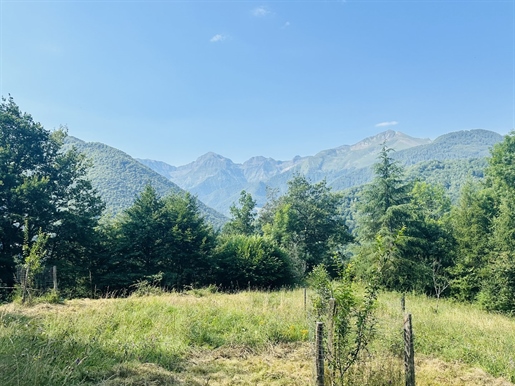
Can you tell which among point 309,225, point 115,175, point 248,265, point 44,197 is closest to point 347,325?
point 248,265

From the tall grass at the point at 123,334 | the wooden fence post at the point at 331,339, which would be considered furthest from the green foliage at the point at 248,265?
the wooden fence post at the point at 331,339

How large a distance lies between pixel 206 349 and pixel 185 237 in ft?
51.7

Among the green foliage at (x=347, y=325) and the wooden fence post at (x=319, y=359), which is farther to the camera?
the green foliage at (x=347, y=325)

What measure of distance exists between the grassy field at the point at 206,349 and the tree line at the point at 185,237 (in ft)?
32.0

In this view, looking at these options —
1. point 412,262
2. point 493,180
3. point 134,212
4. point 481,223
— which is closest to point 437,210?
point 493,180

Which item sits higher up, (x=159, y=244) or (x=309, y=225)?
(x=309, y=225)

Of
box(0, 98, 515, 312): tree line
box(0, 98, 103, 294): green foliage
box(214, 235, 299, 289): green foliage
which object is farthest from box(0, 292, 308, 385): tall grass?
box(214, 235, 299, 289): green foliage

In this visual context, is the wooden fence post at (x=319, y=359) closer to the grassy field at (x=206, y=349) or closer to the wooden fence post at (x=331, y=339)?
the wooden fence post at (x=331, y=339)

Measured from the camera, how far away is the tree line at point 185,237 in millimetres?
18453

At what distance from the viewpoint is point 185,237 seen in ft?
71.9

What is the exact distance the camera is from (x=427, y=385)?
5137 millimetres

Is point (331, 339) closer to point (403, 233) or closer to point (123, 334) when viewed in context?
point (123, 334)

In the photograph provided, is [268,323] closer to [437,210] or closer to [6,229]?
[6,229]

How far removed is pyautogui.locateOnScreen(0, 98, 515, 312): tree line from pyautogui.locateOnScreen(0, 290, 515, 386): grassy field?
9.75 meters
